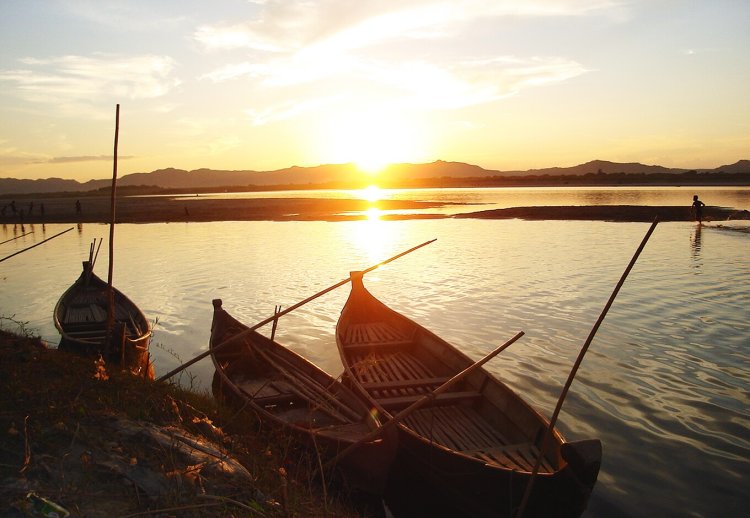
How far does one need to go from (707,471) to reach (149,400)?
8.32 metres

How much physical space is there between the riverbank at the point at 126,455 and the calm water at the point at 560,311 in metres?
2.33

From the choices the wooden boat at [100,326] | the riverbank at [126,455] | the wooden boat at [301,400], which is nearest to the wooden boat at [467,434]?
the wooden boat at [301,400]

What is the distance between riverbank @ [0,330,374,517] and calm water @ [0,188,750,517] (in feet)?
7.64

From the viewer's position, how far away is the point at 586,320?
1541 centimetres

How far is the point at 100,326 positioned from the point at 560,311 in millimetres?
13687

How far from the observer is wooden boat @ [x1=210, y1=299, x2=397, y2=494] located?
6.90m

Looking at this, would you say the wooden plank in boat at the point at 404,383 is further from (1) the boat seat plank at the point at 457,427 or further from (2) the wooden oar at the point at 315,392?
(1) the boat seat plank at the point at 457,427

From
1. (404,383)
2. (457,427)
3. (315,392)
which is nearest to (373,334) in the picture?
(404,383)

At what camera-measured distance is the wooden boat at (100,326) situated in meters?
10.2

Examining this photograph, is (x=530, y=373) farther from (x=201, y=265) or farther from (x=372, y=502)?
(x=201, y=265)

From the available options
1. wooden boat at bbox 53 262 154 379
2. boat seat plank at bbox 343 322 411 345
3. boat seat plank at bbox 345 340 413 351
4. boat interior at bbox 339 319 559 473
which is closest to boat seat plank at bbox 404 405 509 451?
boat interior at bbox 339 319 559 473

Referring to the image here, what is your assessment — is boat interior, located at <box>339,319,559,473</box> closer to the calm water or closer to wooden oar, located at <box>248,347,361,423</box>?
wooden oar, located at <box>248,347,361,423</box>

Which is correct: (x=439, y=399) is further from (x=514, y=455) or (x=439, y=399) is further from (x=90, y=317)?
(x=90, y=317)

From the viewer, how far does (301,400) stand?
29.7ft
